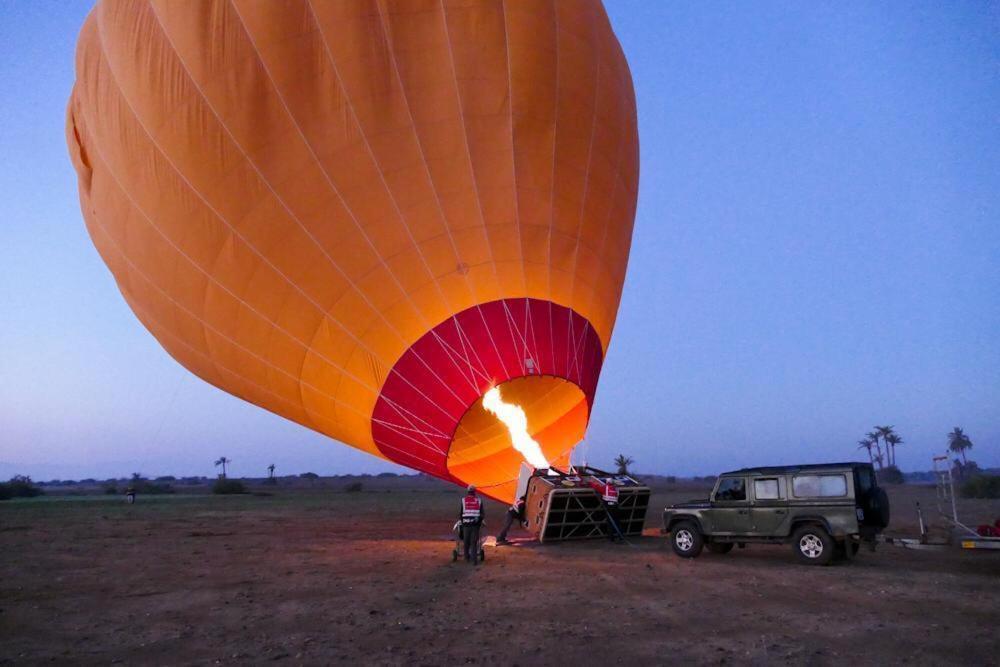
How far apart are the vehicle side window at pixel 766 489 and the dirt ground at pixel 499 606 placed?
2.87ft

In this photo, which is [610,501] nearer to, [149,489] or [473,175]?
[473,175]

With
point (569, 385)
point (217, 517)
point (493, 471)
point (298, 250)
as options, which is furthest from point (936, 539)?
point (217, 517)

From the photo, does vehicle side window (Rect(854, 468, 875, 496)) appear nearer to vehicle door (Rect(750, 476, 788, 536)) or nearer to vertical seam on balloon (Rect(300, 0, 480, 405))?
vehicle door (Rect(750, 476, 788, 536))

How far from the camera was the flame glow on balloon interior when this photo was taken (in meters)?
12.1

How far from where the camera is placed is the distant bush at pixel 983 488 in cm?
2773

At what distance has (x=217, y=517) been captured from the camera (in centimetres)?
2094

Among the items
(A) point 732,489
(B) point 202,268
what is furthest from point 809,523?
(B) point 202,268

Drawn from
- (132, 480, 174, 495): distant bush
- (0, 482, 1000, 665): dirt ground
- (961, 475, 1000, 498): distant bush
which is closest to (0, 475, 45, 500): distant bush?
(132, 480, 174, 495): distant bush

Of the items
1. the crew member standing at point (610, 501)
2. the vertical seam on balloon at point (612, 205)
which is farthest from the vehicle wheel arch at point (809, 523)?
the vertical seam on balloon at point (612, 205)

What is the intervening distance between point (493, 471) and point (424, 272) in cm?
473

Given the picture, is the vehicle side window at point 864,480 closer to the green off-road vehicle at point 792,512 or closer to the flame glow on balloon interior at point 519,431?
the green off-road vehicle at point 792,512

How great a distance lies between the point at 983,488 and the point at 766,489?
80.6 ft

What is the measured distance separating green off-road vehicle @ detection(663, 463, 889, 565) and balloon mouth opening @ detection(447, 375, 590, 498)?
2.79m

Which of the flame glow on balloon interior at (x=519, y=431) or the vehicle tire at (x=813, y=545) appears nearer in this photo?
the vehicle tire at (x=813, y=545)
